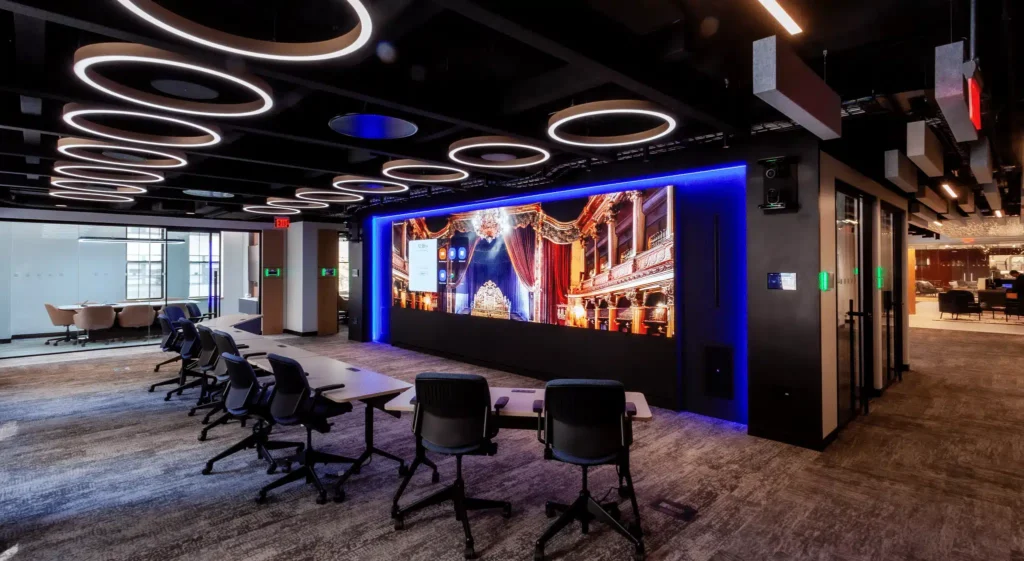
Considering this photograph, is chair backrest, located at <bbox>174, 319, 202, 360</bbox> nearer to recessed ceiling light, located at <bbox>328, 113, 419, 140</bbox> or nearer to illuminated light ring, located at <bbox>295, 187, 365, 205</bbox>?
illuminated light ring, located at <bbox>295, 187, 365, 205</bbox>

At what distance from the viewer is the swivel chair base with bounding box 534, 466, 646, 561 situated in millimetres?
2881

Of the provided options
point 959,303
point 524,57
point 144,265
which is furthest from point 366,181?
point 959,303

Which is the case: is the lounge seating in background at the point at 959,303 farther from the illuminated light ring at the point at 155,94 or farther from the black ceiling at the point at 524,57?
the illuminated light ring at the point at 155,94

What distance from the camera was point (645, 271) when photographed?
242 inches

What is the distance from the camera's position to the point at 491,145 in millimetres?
5359

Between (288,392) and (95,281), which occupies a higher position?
(95,281)

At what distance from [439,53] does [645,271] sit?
3554 millimetres

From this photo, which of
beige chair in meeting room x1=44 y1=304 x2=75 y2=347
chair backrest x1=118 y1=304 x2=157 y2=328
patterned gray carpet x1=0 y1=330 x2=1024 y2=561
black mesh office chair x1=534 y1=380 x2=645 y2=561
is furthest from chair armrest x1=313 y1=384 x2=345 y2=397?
beige chair in meeting room x1=44 y1=304 x2=75 y2=347

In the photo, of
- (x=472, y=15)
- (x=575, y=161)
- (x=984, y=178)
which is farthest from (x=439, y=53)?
(x=984, y=178)

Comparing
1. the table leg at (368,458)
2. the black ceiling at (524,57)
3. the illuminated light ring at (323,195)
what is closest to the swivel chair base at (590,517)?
the table leg at (368,458)

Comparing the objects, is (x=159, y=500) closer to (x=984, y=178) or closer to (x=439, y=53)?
(x=439, y=53)

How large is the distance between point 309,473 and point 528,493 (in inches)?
68.4

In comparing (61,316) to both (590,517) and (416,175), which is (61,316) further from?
(590,517)

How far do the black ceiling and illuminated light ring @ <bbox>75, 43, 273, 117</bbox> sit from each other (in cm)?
13
